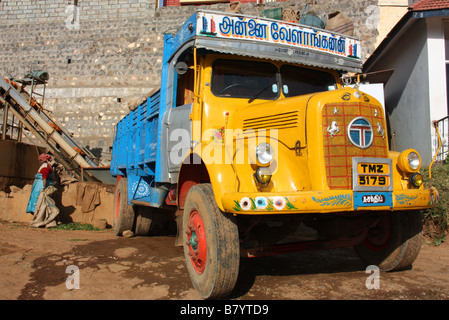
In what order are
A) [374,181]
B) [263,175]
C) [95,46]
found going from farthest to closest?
1. [95,46]
2. [374,181]
3. [263,175]

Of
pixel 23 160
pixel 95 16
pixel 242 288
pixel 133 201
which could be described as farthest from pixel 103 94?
pixel 242 288

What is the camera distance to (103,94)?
1705 centimetres

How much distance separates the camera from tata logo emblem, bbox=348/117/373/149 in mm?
3340

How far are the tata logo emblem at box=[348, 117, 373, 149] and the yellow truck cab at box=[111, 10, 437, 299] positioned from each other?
0.04 feet

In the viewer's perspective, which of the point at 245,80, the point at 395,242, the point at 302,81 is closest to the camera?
the point at 395,242

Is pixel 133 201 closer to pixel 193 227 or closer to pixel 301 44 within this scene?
pixel 193 227

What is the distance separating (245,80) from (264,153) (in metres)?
1.45

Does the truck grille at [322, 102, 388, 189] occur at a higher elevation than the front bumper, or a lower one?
higher

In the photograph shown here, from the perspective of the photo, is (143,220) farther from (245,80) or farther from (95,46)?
(95,46)

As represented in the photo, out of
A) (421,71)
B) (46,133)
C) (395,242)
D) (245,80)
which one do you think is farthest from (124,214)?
(421,71)

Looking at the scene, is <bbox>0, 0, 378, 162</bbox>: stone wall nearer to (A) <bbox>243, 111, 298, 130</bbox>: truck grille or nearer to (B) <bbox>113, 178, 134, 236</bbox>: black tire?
(B) <bbox>113, 178, 134, 236</bbox>: black tire

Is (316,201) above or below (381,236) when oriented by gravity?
above

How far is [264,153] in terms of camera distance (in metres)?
3.17

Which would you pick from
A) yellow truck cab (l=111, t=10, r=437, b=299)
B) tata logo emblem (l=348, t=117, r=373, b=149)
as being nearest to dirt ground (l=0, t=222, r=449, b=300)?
yellow truck cab (l=111, t=10, r=437, b=299)
